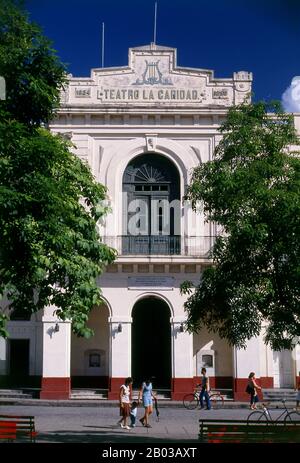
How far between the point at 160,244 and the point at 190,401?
6.37 metres

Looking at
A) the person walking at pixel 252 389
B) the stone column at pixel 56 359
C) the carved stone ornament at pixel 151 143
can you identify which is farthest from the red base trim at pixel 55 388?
the carved stone ornament at pixel 151 143

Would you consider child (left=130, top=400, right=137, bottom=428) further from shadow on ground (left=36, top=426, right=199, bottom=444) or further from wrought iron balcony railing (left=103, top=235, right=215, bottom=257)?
wrought iron balcony railing (left=103, top=235, right=215, bottom=257)

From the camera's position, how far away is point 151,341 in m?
28.9

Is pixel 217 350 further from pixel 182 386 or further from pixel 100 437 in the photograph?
pixel 100 437

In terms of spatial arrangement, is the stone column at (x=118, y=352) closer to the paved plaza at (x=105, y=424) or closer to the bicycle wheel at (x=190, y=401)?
the paved plaza at (x=105, y=424)

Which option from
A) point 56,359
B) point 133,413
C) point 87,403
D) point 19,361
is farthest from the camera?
point 19,361

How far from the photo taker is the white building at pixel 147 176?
90.0 ft

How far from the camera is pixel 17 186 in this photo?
1157 cm

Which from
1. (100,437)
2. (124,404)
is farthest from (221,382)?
(100,437)

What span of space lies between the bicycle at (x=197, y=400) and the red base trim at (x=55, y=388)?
465 centimetres
